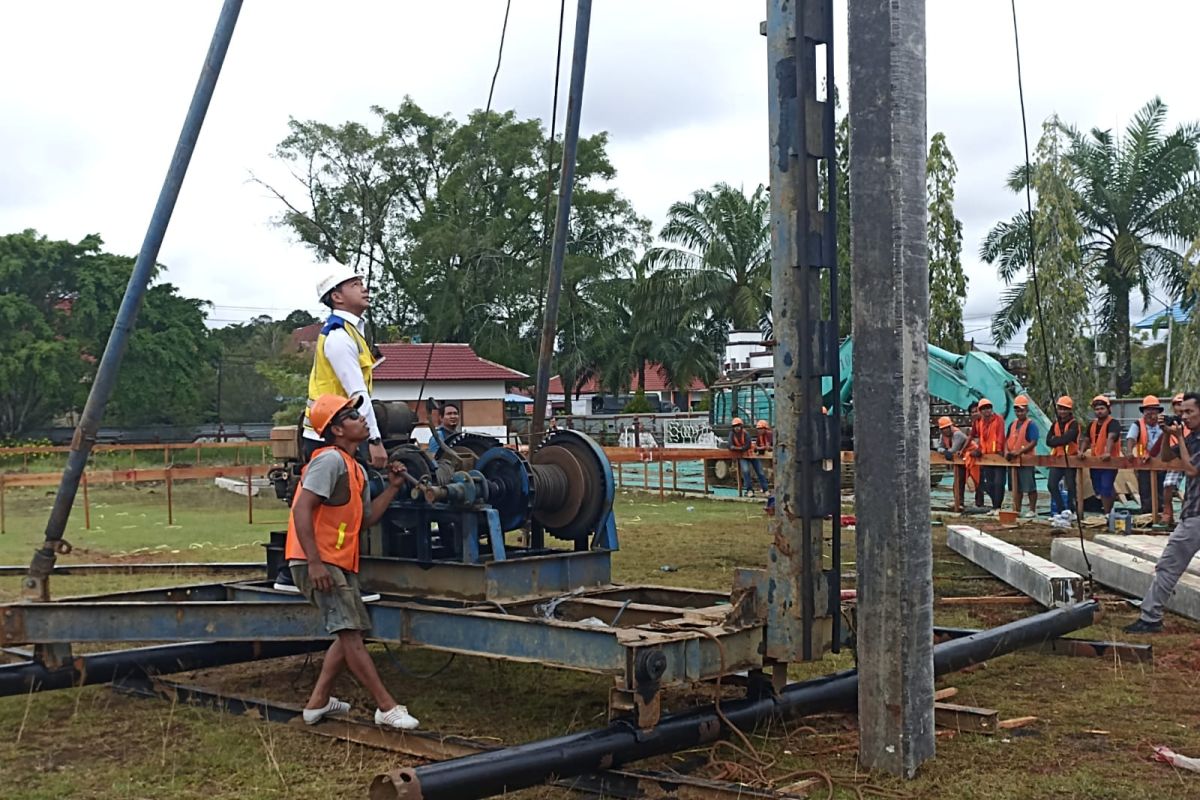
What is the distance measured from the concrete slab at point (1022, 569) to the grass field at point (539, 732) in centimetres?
33

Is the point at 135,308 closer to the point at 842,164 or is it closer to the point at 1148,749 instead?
the point at 1148,749

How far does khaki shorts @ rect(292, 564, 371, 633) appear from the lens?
617cm

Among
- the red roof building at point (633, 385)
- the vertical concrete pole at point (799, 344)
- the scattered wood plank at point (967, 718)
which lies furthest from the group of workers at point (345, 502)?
the red roof building at point (633, 385)

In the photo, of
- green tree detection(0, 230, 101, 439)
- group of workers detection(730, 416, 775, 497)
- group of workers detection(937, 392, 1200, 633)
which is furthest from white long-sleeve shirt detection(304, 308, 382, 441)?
green tree detection(0, 230, 101, 439)

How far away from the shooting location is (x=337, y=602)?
6.17m

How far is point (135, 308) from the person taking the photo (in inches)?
288

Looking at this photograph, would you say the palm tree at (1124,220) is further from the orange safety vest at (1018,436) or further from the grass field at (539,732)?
the grass field at (539,732)

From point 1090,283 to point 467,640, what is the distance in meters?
29.8

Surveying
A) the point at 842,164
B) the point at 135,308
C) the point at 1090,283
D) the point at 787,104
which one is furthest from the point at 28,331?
the point at 787,104

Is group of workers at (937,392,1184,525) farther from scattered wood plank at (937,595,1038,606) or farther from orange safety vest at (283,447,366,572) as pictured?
orange safety vest at (283,447,366,572)

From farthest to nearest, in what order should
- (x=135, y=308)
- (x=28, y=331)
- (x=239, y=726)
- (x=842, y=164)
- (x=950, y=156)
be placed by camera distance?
(x=28, y=331)
(x=950, y=156)
(x=842, y=164)
(x=135, y=308)
(x=239, y=726)

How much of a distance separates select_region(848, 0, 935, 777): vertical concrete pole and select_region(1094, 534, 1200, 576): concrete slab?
18.6 feet

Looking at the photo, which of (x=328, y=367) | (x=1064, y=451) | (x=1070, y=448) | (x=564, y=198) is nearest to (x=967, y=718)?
(x=328, y=367)

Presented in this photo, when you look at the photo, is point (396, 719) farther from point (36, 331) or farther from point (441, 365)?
point (36, 331)
